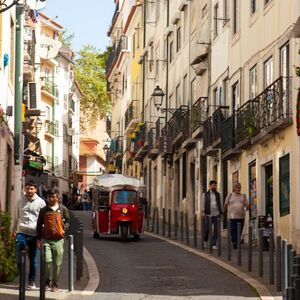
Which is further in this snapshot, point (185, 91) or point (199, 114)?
point (185, 91)

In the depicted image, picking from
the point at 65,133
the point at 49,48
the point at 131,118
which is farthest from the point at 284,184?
the point at 65,133

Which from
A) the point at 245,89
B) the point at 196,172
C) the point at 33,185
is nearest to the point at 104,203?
the point at 245,89

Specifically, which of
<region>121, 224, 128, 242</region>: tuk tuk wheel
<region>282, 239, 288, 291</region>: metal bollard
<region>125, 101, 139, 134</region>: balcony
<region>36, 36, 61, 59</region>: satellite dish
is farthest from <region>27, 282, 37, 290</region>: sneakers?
<region>125, 101, 139, 134</region>: balcony

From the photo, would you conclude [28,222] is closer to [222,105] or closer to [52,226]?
[52,226]

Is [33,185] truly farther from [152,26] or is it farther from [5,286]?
[152,26]

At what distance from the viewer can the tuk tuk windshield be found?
1316 inches

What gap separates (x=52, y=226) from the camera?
18.5 meters

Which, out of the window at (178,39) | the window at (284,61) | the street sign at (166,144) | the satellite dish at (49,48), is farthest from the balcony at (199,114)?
the window at (284,61)

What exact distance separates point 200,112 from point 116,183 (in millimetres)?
8059

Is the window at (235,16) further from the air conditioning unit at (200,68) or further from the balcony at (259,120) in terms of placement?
the air conditioning unit at (200,68)

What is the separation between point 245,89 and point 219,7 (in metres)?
5.80

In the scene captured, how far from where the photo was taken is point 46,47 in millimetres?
47125

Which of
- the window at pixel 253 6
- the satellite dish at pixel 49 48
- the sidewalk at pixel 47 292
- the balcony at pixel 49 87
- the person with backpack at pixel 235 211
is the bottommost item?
the sidewalk at pixel 47 292

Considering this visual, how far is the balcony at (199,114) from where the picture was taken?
4072cm
